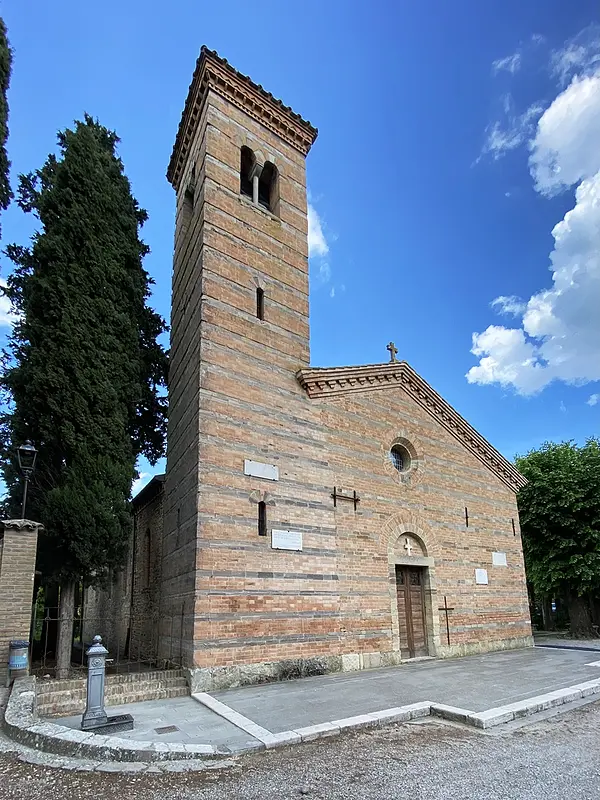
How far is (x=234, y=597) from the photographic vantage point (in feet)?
33.5

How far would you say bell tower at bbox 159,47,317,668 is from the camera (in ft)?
34.2

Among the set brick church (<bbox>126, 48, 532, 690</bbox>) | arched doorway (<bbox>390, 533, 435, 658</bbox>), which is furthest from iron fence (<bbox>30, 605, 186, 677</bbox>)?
arched doorway (<bbox>390, 533, 435, 658</bbox>)

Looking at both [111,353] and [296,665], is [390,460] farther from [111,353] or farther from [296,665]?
[111,353]

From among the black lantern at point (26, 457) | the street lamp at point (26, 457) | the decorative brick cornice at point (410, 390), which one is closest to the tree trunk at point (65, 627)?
the street lamp at point (26, 457)

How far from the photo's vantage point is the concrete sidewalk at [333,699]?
675cm

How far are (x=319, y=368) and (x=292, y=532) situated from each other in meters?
3.95

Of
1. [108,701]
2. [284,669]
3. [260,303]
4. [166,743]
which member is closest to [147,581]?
[284,669]

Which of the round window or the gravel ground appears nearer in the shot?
the gravel ground

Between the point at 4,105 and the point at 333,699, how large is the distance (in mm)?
14754

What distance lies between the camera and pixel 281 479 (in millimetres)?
11719

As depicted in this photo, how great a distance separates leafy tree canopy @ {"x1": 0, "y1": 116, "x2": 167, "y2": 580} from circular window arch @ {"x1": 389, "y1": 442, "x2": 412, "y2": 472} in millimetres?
6823

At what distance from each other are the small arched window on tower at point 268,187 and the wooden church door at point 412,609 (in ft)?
33.5

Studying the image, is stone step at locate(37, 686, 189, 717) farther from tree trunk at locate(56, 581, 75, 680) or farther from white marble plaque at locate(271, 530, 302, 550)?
tree trunk at locate(56, 581, 75, 680)

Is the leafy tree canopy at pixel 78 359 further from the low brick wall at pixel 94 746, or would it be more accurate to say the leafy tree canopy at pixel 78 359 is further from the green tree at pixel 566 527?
the green tree at pixel 566 527
